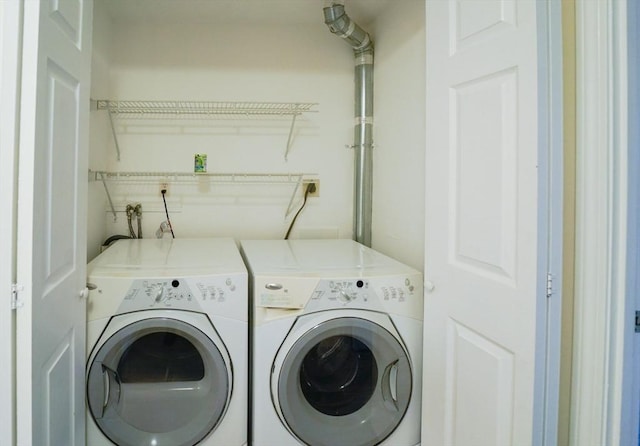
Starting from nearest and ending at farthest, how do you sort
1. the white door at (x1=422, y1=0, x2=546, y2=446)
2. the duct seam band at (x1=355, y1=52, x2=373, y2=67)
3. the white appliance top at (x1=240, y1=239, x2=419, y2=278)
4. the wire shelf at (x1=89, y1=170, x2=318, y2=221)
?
the white door at (x1=422, y1=0, x2=546, y2=446) < the white appliance top at (x1=240, y1=239, x2=419, y2=278) < the wire shelf at (x1=89, y1=170, x2=318, y2=221) < the duct seam band at (x1=355, y1=52, x2=373, y2=67)

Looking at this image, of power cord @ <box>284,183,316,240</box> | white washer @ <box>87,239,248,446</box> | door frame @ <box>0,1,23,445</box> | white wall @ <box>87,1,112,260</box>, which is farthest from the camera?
power cord @ <box>284,183,316,240</box>

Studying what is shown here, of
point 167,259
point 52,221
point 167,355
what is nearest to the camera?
point 52,221

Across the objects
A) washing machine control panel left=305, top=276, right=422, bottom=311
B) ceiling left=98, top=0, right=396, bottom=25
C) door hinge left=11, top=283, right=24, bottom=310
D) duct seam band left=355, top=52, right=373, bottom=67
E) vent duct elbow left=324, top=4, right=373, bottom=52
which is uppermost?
ceiling left=98, top=0, right=396, bottom=25

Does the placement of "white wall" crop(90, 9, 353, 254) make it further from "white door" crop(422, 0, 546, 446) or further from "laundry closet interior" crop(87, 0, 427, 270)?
"white door" crop(422, 0, 546, 446)

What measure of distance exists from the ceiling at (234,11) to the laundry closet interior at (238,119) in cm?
1

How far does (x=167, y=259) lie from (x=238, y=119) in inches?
45.1

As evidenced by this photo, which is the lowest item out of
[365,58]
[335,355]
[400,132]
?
[335,355]

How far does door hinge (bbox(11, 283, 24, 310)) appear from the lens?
92cm

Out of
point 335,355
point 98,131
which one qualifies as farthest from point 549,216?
point 98,131

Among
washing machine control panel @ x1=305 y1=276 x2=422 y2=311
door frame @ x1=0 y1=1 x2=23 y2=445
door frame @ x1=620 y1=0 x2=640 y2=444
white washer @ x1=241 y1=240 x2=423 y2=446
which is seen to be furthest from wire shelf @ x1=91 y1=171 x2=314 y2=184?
door frame @ x1=620 y1=0 x2=640 y2=444

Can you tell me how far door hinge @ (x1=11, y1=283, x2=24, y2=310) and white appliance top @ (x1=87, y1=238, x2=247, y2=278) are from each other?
0.52 m

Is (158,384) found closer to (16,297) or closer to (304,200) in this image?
(16,297)

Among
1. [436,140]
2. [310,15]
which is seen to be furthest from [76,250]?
[310,15]

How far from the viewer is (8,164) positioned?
0.91 metres
